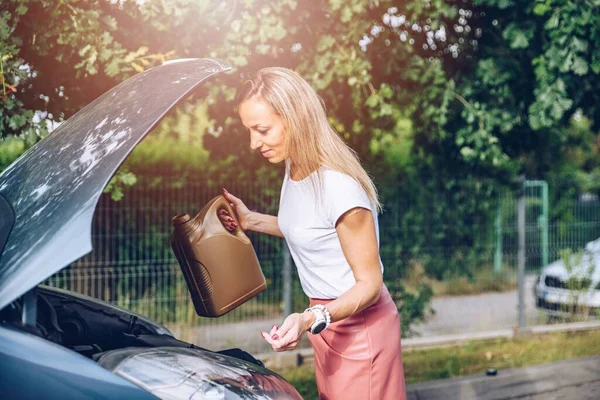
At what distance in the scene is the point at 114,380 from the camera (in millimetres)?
2107

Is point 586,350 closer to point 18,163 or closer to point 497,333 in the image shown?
point 497,333

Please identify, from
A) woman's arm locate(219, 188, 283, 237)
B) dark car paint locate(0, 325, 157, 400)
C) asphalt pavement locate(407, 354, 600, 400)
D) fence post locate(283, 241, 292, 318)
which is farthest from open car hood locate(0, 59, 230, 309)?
fence post locate(283, 241, 292, 318)

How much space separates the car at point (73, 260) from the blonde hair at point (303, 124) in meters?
0.19

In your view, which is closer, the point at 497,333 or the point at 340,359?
the point at 340,359

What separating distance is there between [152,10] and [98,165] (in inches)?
133

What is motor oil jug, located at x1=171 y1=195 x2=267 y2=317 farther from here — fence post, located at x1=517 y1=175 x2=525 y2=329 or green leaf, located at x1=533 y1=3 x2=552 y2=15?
fence post, located at x1=517 y1=175 x2=525 y2=329

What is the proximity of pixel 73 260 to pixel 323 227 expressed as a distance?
1001mm

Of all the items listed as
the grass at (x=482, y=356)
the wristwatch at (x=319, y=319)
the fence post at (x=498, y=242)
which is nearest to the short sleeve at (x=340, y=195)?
the wristwatch at (x=319, y=319)

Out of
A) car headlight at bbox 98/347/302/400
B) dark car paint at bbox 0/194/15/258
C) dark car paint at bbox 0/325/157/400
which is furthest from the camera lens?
dark car paint at bbox 0/194/15/258

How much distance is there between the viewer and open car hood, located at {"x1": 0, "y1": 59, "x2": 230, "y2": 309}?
207 cm

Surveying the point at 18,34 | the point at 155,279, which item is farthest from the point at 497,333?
the point at 18,34

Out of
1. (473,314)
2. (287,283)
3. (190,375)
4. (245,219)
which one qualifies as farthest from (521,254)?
(190,375)

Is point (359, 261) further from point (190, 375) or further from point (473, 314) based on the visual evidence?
point (473, 314)

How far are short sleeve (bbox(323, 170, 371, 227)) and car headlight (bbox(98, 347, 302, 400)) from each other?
56 centimetres
